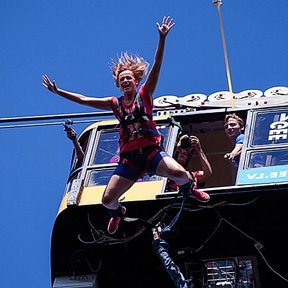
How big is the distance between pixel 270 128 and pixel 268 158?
96 centimetres

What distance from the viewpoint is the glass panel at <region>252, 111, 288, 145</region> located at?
67.8ft

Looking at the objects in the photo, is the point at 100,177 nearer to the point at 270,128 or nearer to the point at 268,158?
the point at 268,158

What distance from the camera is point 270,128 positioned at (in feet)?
68.8

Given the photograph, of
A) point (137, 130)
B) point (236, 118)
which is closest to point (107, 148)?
point (236, 118)

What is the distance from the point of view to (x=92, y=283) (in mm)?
20375

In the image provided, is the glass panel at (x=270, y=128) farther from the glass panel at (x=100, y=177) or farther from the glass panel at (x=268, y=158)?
the glass panel at (x=100, y=177)

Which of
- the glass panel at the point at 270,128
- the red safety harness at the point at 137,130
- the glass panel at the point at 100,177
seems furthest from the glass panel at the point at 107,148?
the red safety harness at the point at 137,130

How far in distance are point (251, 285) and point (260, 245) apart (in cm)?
69

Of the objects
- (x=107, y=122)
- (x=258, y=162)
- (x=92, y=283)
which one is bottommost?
(x=92, y=283)

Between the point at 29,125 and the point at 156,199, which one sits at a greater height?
the point at 29,125

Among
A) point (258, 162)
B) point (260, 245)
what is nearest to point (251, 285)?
point (260, 245)

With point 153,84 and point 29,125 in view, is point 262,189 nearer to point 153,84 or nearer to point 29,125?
point 153,84

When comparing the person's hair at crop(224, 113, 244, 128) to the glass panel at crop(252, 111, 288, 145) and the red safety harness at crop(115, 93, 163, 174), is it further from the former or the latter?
the red safety harness at crop(115, 93, 163, 174)

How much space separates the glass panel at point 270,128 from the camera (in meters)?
20.7
